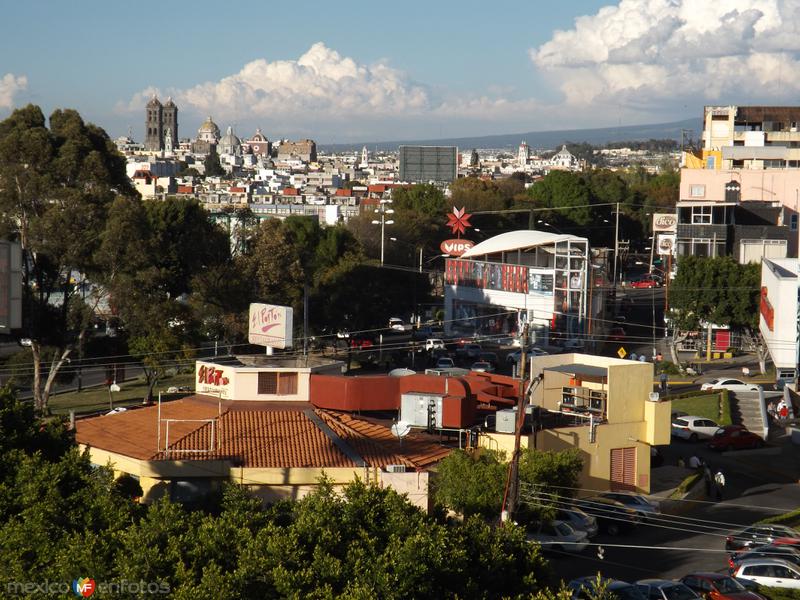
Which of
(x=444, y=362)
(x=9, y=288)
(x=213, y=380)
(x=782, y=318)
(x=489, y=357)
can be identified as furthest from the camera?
(x=489, y=357)

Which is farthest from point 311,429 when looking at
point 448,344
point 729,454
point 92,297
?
point 448,344

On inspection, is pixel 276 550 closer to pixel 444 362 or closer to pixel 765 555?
pixel 765 555

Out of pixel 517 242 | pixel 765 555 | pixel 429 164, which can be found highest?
pixel 429 164

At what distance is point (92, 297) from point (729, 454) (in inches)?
897

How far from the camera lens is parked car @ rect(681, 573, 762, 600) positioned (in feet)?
66.8

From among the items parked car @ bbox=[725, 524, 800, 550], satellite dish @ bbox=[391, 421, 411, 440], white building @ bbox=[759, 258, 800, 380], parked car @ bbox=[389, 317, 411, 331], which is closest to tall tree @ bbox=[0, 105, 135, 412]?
satellite dish @ bbox=[391, 421, 411, 440]

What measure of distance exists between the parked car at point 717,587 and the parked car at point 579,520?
3624 millimetres

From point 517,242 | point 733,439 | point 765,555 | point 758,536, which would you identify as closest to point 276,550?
point 765,555

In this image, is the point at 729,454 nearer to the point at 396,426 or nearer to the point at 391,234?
the point at 396,426

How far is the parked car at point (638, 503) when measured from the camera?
26750mm

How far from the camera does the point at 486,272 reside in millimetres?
60062

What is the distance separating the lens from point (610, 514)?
26.2m

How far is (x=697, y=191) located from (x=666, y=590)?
58.8 m

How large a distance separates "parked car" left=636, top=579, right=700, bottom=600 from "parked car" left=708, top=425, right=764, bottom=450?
1799cm
